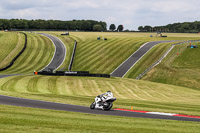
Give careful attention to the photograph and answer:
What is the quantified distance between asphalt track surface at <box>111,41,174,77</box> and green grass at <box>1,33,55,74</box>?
24022mm

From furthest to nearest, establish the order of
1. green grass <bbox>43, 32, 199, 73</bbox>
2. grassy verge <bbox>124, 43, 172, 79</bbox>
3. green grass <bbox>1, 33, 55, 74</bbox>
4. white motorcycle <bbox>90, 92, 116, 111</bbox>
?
green grass <bbox>43, 32, 199, 73</bbox> < green grass <bbox>1, 33, 55, 74</bbox> < grassy verge <bbox>124, 43, 172, 79</bbox> < white motorcycle <bbox>90, 92, 116, 111</bbox>

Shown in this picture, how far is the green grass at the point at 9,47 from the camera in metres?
90.2

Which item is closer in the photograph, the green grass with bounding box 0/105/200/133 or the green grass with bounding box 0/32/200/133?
the green grass with bounding box 0/105/200/133

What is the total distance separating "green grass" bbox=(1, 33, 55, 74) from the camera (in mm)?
82938

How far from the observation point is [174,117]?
21156mm

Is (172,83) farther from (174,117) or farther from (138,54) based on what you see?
(174,117)

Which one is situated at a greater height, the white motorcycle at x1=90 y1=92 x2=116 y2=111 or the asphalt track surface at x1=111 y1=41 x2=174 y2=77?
the white motorcycle at x1=90 y1=92 x2=116 y2=111

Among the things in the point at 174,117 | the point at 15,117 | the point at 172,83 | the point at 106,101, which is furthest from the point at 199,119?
the point at 172,83

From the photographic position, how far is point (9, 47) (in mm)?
103938

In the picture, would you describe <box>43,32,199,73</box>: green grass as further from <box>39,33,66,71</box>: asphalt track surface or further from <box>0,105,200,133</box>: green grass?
<box>0,105,200,133</box>: green grass

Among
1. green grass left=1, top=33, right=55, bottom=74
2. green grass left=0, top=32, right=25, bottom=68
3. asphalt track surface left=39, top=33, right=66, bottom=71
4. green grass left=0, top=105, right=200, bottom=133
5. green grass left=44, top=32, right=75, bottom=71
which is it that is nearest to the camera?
green grass left=0, top=105, right=200, bottom=133

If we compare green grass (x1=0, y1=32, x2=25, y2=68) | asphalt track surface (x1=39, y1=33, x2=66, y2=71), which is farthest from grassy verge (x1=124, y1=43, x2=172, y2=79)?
green grass (x1=0, y1=32, x2=25, y2=68)

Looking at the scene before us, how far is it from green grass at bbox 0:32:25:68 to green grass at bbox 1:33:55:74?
2748 mm

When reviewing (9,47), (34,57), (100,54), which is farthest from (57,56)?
(9,47)
